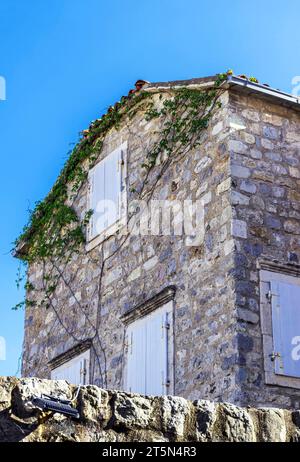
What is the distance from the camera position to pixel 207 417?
3.93 metres

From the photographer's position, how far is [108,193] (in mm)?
11094

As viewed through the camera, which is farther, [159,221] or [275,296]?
[159,221]

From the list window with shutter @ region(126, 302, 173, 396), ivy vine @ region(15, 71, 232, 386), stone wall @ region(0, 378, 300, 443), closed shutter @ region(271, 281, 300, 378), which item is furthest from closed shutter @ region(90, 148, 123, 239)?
stone wall @ region(0, 378, 300, 443)

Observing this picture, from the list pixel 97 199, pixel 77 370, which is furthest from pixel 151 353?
pixel 97 199

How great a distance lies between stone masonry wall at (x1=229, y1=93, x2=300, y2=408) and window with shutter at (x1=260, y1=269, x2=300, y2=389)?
79 millimetres

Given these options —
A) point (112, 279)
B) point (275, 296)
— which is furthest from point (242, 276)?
point (112, 279)

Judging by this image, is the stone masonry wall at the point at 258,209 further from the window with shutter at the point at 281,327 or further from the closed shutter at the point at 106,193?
the closed shutter at the point at 106,193

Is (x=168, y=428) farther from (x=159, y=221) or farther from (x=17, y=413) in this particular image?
(x=159, y=221)

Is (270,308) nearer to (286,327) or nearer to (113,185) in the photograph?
(286,327)

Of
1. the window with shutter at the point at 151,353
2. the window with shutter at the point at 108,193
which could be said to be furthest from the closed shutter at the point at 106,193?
the window with shutter at the point at 151,353

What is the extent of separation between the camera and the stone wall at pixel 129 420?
3545 mm

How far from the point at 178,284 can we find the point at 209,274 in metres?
0.56

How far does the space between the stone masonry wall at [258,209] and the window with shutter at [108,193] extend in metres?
2.10
